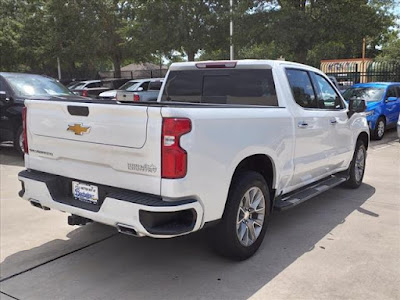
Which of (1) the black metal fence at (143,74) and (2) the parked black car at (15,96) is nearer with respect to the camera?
(2) the parked black car at (15,96)

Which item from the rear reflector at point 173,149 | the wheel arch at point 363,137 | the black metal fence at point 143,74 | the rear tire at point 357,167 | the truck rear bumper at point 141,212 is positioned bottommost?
the rear tire at point 357,167

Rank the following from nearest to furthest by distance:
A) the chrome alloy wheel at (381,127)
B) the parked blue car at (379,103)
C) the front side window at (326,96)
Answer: the front side window at (326,96) → the parked blue car at (379,103) → the chrome alloy wheel at (381,127)

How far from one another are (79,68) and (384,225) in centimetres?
3432

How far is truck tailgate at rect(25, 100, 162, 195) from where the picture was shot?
323cm

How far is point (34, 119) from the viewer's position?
13.3 ft

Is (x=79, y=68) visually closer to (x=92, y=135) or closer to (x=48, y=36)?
(x=48, y=36)

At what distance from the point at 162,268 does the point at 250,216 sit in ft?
3.11

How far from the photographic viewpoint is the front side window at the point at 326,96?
5.40 metres

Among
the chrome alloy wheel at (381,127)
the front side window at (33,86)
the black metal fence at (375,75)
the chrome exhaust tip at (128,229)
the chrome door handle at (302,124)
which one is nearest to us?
the chrome exhaust tip at (128,229)

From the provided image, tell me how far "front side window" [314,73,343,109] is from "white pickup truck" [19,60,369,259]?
0.11 metres

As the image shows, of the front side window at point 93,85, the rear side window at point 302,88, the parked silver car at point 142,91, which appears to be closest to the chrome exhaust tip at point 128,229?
the rear side window at point 302,88

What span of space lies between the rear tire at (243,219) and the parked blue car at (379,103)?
8.38 m

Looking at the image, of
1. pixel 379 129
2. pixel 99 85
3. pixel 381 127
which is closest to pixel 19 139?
pixel 379 129

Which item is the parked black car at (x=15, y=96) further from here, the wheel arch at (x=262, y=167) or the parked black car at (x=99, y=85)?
the parked black car at (x=99, y=85)
